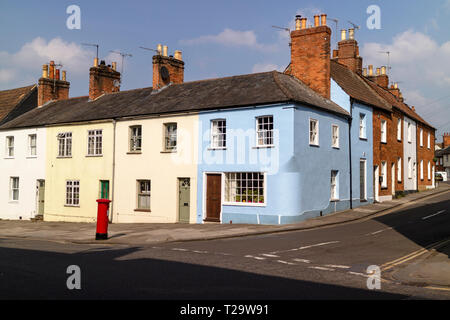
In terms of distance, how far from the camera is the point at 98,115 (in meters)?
27.2

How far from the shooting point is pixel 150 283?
8055 millimetres

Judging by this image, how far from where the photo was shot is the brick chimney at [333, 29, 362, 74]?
1276 inches

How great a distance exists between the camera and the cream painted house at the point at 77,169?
26.6 metres

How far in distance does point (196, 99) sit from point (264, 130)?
5032 mm

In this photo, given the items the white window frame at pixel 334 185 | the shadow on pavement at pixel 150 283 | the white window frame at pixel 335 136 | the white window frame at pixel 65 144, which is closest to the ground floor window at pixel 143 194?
the white window frame at pixel 65 144

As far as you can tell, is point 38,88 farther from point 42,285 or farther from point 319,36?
point 42,285

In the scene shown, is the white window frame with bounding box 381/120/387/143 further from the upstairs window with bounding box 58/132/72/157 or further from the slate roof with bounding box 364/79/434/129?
the upstairs window with bounding box 58/132/72/157

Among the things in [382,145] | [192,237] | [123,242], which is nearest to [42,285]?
[123,242]

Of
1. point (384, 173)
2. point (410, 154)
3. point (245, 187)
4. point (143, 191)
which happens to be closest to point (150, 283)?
point (245, 187)

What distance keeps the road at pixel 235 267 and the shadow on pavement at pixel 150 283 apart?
0.02 m

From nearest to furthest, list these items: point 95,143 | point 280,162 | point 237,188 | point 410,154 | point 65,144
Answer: point 280,162, point 237,188, point 95,143, point 65,144, point 410,154

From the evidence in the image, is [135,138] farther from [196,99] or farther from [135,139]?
[196,99]

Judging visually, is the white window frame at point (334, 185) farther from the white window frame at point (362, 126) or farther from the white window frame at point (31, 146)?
the white window frame at point (31, 146)
